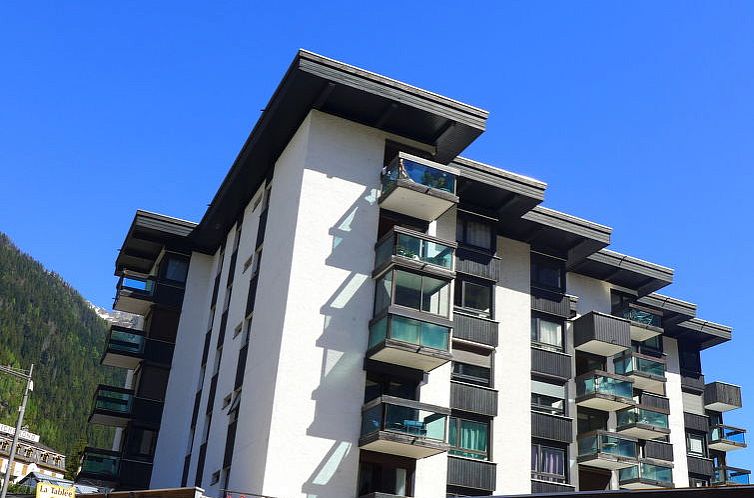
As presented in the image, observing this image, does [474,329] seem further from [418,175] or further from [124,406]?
[124,406]

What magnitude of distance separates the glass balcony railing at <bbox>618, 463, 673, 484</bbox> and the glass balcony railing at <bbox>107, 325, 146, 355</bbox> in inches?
Result: 985

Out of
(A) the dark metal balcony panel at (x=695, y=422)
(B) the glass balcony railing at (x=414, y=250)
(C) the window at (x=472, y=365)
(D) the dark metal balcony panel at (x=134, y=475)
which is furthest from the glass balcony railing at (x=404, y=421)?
(A) the dark metal balcony panel at (x=695, y=422)

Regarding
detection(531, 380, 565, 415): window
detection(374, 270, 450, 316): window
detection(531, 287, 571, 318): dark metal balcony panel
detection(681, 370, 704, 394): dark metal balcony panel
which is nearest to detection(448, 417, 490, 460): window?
detection(531, 380, 565, 415): window

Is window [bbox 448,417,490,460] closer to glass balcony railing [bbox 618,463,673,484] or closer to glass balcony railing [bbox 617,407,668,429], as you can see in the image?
glass balcony railing [bbox 618,463,673,484]

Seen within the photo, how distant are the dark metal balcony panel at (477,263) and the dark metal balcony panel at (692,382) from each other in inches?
704

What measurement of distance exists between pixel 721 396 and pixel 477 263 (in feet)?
72.4

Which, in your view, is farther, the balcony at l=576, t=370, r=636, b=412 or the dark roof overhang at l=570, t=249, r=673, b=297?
the dark roof overhang at l=570, t=249, r=673, b=297

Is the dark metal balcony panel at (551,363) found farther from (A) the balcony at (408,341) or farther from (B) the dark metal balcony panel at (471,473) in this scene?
(A) the balcony at (408,341)

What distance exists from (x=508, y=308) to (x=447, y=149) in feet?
27.3

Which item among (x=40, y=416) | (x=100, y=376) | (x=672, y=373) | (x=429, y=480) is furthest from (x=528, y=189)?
(x=100, y=376)

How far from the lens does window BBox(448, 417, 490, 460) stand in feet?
111

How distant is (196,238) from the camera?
46.1 metres

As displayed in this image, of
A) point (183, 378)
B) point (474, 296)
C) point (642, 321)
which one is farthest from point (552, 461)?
point (183, 378)

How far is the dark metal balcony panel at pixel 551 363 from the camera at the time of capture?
1522 inches
